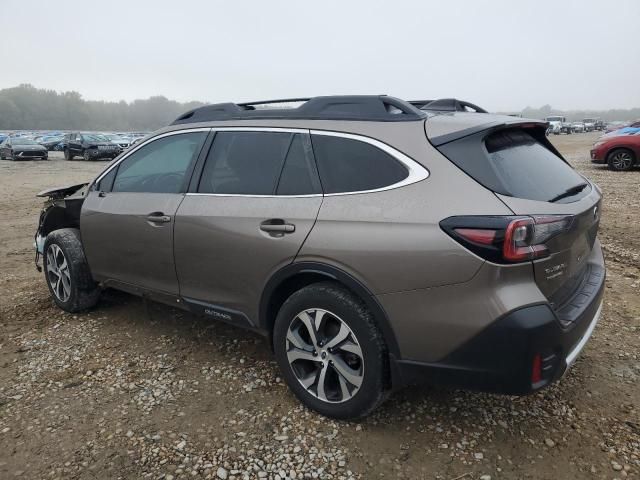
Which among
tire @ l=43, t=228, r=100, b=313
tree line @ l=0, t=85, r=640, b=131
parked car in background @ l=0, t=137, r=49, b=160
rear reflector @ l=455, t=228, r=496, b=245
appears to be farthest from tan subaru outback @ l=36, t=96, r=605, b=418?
tree line @ l=0, t=85, r=640, b=131

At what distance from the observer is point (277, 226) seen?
2777 millimetres

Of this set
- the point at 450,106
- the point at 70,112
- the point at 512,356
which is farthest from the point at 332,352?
the point at 70,112

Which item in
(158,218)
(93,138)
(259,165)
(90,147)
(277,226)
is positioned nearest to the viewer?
(277,226)

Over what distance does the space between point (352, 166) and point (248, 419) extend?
1.57m

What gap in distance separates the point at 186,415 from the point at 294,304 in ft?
3.09

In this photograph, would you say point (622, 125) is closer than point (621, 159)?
No

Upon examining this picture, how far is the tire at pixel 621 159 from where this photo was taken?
46.8ft

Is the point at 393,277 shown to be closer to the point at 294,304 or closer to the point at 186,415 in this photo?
the point at 294,304

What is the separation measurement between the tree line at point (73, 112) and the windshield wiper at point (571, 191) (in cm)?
10161

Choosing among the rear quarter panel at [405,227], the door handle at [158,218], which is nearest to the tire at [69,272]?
the door handle at [158,218]

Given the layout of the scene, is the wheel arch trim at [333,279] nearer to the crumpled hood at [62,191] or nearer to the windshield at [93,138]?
the crumpled hood at [62,191]

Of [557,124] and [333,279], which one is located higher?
[557,124]

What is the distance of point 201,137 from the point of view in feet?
11.2

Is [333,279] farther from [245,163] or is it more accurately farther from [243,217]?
[245,163]
